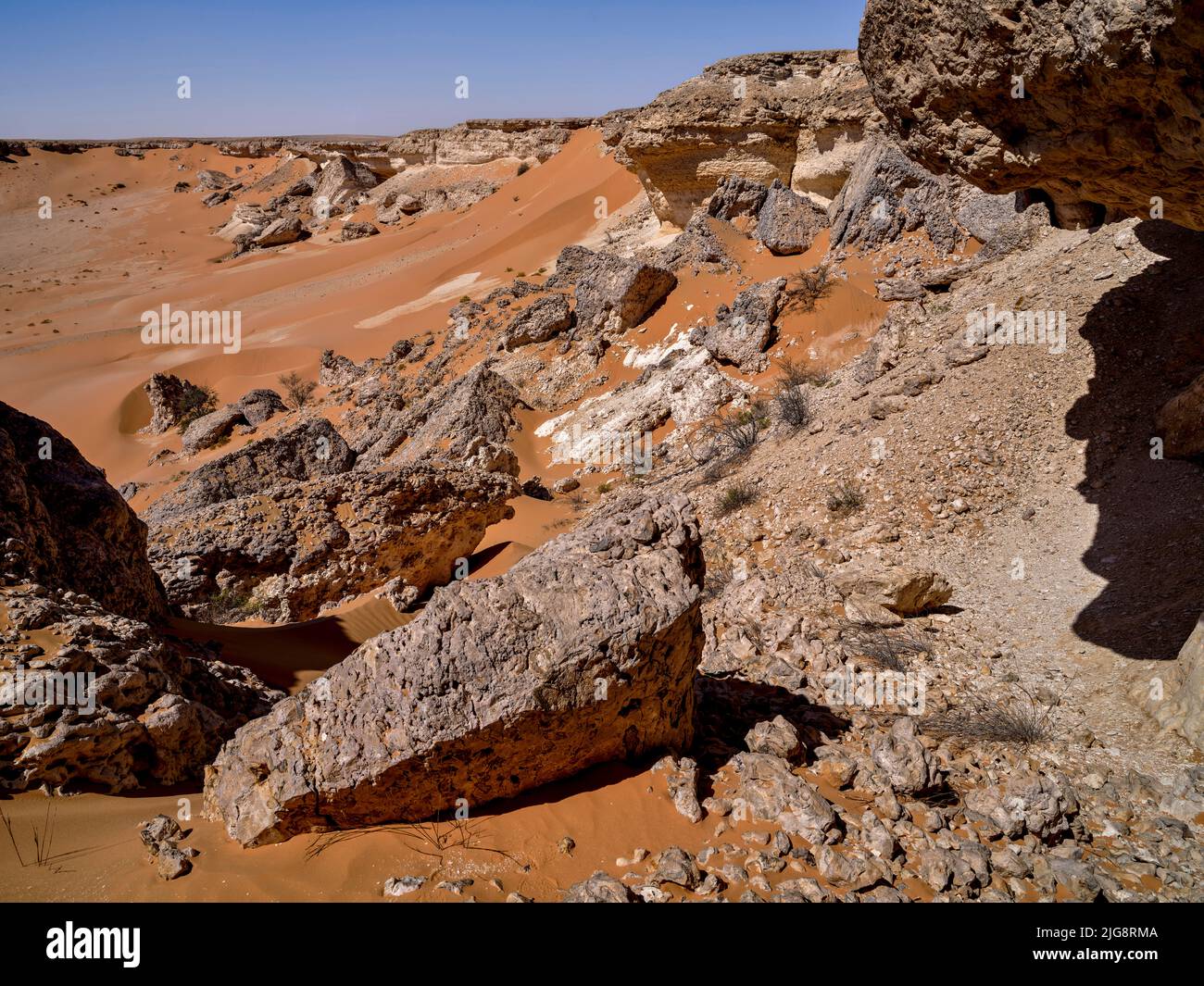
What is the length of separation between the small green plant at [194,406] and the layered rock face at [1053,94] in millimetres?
21408

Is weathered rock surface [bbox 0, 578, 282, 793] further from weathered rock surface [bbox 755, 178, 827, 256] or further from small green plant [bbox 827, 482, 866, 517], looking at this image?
weathered rock surface [bbox 755, 178, 827, 256]

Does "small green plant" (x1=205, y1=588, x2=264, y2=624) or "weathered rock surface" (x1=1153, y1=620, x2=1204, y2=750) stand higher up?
"weathered rock surface" (x1=1153, y1=620, x2=1204, y2=750)

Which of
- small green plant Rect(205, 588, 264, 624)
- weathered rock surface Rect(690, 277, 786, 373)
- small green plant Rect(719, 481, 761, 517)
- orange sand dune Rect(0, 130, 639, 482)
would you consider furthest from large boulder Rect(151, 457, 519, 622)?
orange sand dune Rect(0, 130, 639, 482)

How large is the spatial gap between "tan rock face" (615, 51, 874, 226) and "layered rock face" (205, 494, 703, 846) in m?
15.7

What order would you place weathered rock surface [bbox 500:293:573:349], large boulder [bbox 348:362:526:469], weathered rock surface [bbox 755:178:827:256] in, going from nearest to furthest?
large boulder [bbox 348:362:526:469]
weathered rock surface [bbox 755:178:827:256]
weathered rock surface [bbox 500:293:573:349]

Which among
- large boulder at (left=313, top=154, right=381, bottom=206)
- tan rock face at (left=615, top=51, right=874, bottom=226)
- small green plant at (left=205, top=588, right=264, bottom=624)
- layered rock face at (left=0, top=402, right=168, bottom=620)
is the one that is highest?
large boulder at (left=313, top=154, right=381, bottom=206)

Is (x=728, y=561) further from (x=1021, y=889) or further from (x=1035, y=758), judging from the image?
(x=1021, y=889)

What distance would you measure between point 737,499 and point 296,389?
16676 millimetres

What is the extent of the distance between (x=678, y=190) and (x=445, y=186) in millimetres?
24294

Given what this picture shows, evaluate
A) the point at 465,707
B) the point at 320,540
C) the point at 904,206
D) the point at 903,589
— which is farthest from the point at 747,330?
the point at 465,707

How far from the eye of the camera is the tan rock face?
16.5 m

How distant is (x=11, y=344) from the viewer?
29766 millimetres

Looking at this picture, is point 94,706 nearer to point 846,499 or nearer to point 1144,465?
point 846,499
